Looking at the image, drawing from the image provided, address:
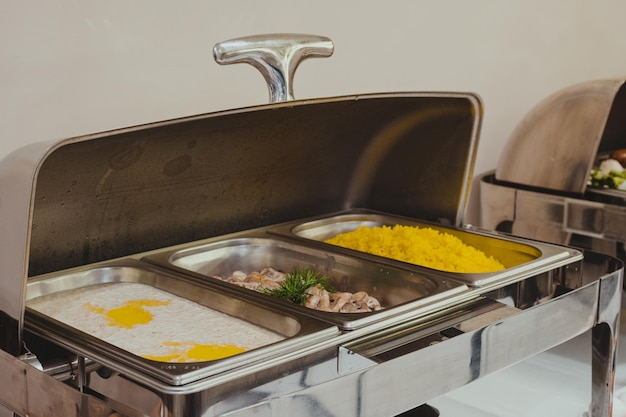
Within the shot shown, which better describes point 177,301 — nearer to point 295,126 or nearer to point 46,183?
point 46,183

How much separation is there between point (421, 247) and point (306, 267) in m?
0.21


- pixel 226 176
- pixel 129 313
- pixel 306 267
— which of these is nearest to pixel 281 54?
pixel 226 176

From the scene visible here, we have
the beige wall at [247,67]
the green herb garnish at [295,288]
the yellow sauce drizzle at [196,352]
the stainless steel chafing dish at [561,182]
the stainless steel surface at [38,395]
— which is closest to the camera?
the stainless steel surface at [38,395]

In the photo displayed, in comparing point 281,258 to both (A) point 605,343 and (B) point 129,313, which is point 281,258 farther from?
(A) point 605,343

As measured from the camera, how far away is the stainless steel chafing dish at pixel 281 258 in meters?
1.03

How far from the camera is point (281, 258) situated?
1.61 metres

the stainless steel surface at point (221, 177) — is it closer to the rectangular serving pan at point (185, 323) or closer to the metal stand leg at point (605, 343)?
the rectangular serving pan at point (185, 323)

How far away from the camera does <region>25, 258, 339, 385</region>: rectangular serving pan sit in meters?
Result: 0.98

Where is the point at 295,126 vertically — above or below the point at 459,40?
below

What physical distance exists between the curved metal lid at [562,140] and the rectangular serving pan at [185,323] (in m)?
1.13

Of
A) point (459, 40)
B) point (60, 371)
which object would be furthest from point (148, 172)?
point (459, 40)

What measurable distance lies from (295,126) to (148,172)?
288 mm

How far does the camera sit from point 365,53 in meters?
2.09

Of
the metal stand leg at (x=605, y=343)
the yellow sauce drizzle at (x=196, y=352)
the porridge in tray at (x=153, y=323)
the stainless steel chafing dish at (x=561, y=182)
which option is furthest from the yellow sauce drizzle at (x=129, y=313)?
the stainless steel chafing dish at (x=561, y=182)
